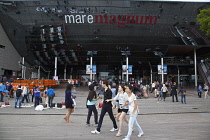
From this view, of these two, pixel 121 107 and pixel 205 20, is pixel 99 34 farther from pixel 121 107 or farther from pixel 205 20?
pixel 121 107

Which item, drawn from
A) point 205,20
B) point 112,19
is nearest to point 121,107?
point 205,20

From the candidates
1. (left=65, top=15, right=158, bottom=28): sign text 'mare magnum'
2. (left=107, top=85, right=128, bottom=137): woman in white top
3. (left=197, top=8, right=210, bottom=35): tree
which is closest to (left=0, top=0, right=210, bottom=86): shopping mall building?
(left=65, top=15, right=158, bottom=28): sign text 'mare magnum'

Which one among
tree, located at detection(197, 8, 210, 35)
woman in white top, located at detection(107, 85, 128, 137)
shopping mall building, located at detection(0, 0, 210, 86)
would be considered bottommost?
woman in white top, located at detection(107, 85, 128, 137)

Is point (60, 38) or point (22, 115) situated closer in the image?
point (22, 115)

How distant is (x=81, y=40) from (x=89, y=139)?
36.0 metres

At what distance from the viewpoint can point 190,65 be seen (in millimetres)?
45906

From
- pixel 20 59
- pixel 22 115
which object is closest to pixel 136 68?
pixel 20 59

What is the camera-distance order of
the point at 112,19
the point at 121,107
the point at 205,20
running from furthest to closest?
the point at 112,19 < the point at 205,20 < the point at 121,107

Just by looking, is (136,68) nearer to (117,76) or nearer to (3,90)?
(117,76)

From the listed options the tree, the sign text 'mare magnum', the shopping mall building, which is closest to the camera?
the tree

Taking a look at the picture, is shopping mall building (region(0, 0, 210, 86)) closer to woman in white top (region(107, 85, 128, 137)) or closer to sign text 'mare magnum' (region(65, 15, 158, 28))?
sign text 'mare magnum' (region(65, 15, 158, 28))

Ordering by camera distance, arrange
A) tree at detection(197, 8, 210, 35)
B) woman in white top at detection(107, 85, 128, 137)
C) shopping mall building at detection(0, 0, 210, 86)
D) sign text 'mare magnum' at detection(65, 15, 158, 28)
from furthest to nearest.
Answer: sign text 'mare magnum' at detection(65, 15, 158, 28)
shopping mall building at detection(0, 0, 210, 86)
tree at detection(197, 8, 210, 35)
woman in white top at detection(107, 85, 128, 137)

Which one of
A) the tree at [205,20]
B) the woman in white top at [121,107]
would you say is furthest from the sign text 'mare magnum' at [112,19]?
the woman in white top at [121,107]

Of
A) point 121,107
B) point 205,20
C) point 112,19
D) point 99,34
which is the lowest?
point 121,107
